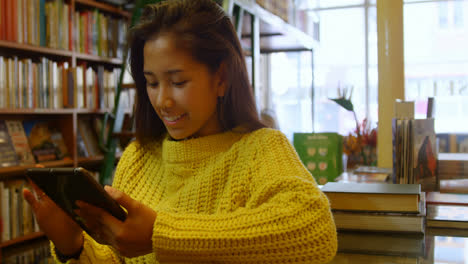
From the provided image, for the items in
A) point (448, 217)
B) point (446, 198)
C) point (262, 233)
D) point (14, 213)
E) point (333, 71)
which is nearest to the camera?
point (262, 233)

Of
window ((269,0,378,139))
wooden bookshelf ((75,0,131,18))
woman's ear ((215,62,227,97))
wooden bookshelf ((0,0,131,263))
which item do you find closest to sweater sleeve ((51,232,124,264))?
woman's ear ((215,62,227,97))

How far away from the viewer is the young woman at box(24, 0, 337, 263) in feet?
2.33

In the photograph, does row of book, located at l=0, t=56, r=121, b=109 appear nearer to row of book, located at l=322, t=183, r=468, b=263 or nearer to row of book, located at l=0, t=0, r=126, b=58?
row of book, located at l=0, t=0, r=126, b=58

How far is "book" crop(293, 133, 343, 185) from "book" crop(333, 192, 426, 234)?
30.0 inches

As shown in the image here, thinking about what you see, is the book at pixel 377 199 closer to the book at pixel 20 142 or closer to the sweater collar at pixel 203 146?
the sweater collar at pixel 203 146

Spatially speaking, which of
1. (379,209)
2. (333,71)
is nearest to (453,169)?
(379,209)

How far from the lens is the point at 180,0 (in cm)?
95

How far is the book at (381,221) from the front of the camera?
916 millimetres

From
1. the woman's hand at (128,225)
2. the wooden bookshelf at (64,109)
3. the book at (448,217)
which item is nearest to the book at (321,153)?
the book at (448,217)

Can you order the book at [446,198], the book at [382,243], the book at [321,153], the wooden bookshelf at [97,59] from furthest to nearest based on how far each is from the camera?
the wooden bookshelf at [97,59] → the book at [321,153] → the book at [446,198] → the book at [382,243]

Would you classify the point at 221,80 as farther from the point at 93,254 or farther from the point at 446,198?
the point at 446,198

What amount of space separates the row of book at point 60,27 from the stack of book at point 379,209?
2439 millimetres

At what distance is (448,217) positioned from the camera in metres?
1.05

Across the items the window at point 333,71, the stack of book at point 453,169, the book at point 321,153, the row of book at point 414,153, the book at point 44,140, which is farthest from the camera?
the window at point 333,71
